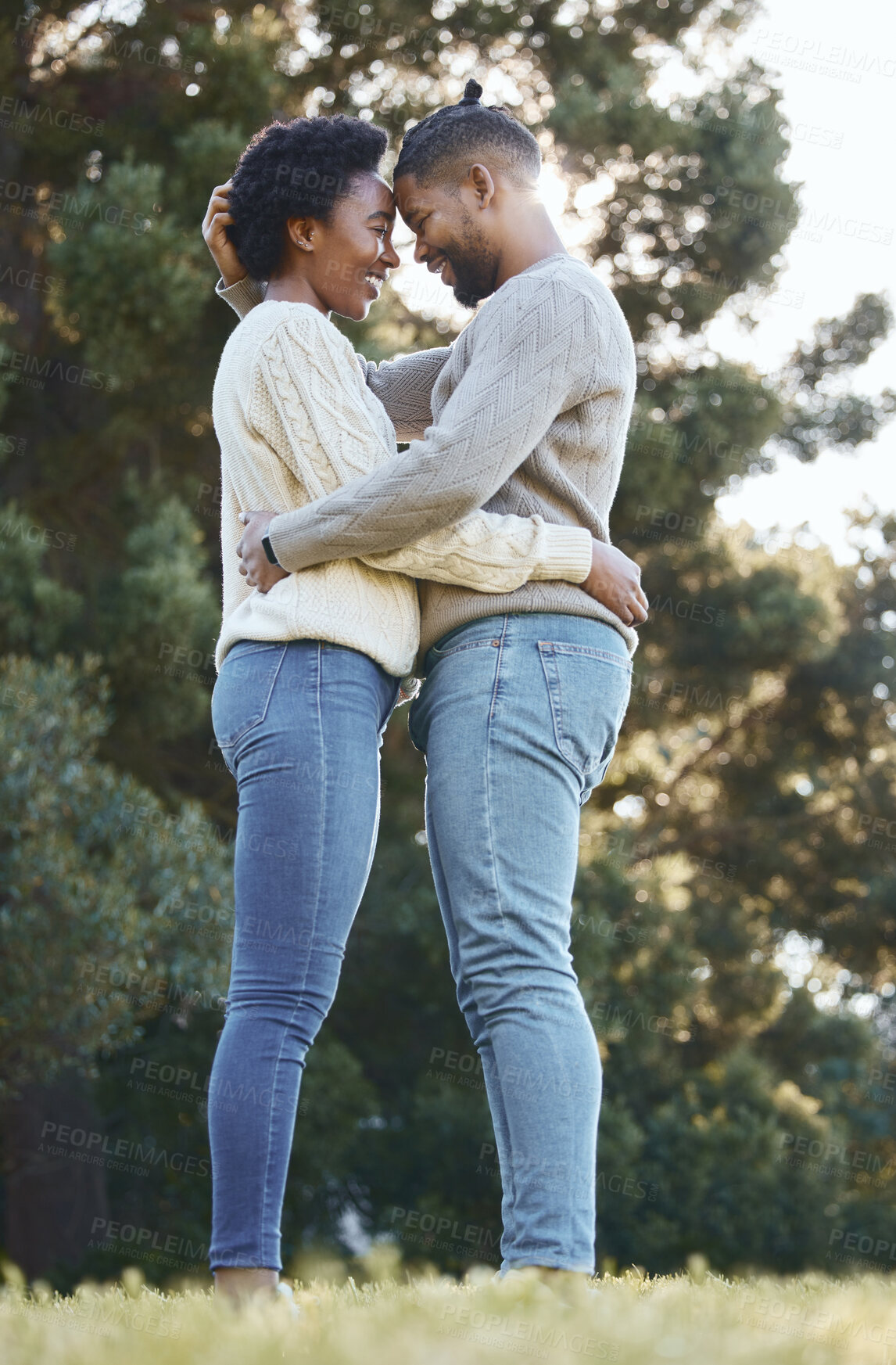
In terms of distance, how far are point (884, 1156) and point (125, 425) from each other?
10.2m

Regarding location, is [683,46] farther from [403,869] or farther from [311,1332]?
[311,1332]

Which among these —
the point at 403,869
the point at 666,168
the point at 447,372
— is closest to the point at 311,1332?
the point at 447,372

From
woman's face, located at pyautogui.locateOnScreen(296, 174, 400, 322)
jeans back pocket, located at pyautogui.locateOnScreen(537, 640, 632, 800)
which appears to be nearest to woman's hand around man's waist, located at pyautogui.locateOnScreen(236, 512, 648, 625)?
jeans back pocket, located at pyautogui.locateOnScreen(537, 640, 632, 800)

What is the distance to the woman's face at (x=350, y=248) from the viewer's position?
240cm

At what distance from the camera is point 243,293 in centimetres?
259

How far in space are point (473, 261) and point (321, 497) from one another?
0.57 metres

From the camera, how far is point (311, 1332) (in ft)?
4.25

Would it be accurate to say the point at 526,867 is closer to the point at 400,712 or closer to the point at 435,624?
the point at 435,624

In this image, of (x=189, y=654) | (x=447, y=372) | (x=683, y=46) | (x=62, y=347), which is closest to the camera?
(x=447, y=372)

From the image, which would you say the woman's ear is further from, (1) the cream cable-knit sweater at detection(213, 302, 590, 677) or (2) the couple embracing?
(1) the cream cable-knit sweater at detection(213, 302, 590, 677)

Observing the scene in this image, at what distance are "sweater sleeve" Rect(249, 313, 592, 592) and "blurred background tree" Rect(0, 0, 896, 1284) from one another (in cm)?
564

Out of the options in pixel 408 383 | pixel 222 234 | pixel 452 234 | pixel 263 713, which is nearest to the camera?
pixel 263 713

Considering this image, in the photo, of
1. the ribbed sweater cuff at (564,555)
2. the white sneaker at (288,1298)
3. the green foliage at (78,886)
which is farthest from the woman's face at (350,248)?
the green foliage at (78,886)

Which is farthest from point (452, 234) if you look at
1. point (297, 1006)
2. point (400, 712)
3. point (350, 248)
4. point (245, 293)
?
point (400, 712)
